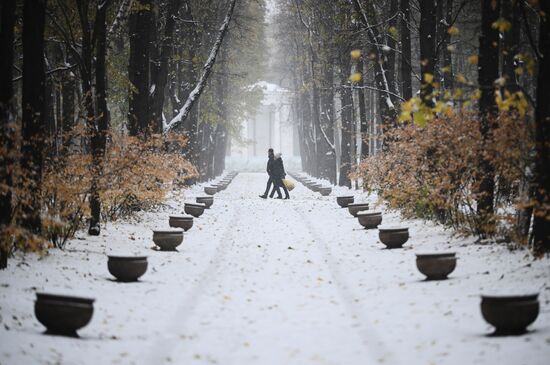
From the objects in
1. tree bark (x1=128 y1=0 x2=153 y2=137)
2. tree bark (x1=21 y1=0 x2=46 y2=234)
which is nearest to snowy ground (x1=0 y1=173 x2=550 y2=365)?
tree bark (x1=21 y1=0 x2=46 y2=234)

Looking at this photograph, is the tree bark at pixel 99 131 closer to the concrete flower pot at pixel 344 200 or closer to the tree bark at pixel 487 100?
the tree bark at pixel 487 100

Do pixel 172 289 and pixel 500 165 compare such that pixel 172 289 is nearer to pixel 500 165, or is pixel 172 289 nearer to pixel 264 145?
pixel 500 165

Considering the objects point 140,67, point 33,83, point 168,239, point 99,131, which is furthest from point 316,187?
point 33,83

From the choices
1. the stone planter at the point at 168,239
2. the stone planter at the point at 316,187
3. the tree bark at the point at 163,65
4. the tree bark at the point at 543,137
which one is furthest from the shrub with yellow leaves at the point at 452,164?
the stone planter at the point at 316,187

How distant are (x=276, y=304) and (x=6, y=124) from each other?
4.64 metres

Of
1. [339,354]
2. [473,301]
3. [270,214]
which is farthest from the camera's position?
[270,214]

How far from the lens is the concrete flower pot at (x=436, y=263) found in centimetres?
987

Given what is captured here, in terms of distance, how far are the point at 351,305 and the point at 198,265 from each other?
401cm

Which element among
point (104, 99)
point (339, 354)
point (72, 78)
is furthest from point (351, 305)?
point (72, 78)

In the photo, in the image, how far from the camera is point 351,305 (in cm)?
880

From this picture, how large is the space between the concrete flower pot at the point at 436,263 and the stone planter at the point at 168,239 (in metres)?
5.28

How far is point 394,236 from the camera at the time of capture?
1334 centimetres

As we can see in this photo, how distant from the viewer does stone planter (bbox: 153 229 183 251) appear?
43.9ft

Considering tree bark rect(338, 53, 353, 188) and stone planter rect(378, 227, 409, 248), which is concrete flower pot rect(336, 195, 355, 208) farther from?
tree bark rect(338, 53, 353, 188)
